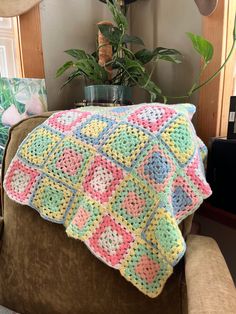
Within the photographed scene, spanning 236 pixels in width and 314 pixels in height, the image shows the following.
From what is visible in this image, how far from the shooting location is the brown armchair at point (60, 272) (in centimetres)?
58

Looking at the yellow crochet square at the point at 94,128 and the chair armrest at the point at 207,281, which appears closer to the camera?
the chair armrest at the point at 207,281

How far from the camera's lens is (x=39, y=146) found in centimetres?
67

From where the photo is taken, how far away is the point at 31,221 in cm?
69

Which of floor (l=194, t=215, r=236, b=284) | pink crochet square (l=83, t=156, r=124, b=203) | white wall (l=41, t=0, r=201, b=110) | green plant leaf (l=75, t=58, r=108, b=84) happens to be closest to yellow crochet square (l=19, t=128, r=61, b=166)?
pink crochet square (l=83, t=156, r=124, b=203)

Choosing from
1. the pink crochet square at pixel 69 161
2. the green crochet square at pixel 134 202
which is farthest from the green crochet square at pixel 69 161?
the green crochet square at pixel 134 202

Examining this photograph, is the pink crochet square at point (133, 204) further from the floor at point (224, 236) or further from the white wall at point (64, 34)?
the white wall at point (64, 34)

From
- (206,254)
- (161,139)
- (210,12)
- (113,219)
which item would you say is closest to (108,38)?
(210,12)

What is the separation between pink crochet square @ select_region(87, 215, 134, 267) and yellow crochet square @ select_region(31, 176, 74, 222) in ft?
0.35

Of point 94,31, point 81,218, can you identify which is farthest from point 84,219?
point 94,31

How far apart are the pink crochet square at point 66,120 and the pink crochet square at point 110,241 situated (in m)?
0.27

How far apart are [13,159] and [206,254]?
551 mm

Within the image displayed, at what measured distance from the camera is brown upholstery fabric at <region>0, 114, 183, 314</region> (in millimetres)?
599

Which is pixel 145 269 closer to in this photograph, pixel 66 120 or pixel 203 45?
pixel 66 120

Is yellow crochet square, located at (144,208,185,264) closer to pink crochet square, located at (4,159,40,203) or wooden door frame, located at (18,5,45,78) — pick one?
pink crochet square, located at (4,159,40,203)
